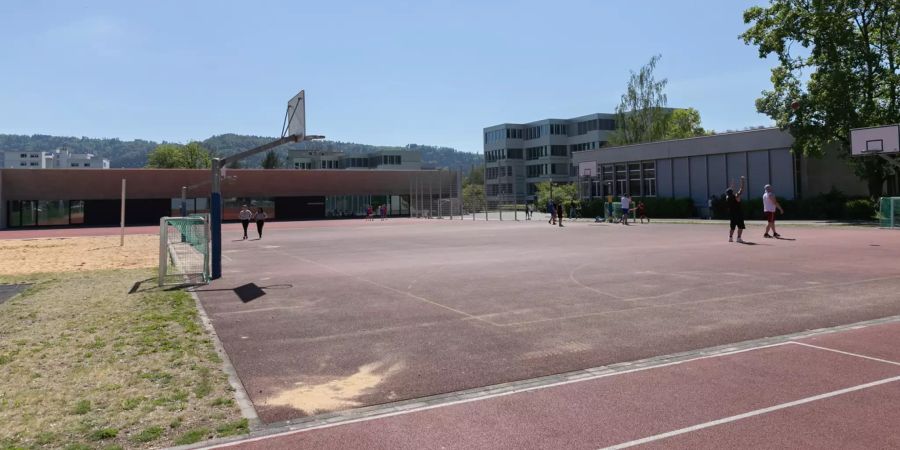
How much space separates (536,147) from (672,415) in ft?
353

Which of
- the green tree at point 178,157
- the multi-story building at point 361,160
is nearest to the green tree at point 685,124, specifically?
the multi-story building at point 361,160

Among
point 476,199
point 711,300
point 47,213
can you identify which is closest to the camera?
point 711,300

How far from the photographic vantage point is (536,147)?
111 m

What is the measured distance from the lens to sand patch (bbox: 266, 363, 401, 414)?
5.41 meters

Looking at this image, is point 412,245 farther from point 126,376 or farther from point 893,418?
point 893,418

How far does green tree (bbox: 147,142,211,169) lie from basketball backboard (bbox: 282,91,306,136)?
401 ft

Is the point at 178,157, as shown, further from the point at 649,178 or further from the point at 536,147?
the point at 649,178

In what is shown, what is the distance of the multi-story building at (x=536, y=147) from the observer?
340 feet

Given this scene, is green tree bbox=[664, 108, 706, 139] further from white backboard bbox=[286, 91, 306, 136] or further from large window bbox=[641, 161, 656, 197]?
white backboard bbox=[286, 91, 306, 136]

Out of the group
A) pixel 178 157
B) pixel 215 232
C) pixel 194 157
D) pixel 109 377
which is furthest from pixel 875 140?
pixel 194 157

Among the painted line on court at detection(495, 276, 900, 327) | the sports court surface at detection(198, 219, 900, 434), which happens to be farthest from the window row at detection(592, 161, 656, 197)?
the painted line on court at detection(495, 276, 900, 327)

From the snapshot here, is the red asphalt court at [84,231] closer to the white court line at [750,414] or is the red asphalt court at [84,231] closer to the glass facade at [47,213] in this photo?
the glass facade at [47,213]

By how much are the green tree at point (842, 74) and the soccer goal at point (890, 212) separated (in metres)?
9.52

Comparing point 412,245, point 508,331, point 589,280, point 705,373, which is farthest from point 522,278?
point 412,245
